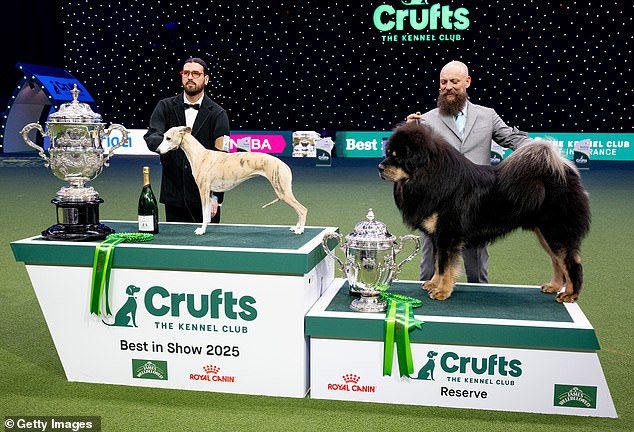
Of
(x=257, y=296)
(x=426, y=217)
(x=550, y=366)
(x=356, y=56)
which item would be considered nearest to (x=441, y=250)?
(x=426, y=217)

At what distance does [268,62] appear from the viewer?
1711 centimetres

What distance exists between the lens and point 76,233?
3.26 meters

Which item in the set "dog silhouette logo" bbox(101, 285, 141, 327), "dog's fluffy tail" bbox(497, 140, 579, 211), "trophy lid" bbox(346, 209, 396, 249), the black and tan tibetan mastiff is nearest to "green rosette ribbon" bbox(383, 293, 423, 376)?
"trophy lid" bbox(346, 209, 396, 249)

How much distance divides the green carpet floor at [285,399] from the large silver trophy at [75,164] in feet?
2.43

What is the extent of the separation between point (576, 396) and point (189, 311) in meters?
1.79

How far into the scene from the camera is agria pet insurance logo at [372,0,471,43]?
15656 millimetres

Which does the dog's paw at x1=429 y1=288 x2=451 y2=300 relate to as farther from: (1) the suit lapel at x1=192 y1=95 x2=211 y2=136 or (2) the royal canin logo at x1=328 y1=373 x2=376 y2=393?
(1) the suit lapel at x1=192 y1=95 x2=211 y2=136

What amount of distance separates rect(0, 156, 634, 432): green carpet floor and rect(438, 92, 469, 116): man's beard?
5.22 ft

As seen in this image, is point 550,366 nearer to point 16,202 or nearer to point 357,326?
point 357,326

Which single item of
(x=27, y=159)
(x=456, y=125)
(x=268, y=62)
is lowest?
(x=27, y=159)

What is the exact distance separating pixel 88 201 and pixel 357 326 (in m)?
1.55

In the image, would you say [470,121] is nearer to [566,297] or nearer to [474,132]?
[474,132]

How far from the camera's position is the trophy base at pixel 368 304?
297 centimetres

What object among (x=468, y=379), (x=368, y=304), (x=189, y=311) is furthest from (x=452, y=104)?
(x=189, y=311)
